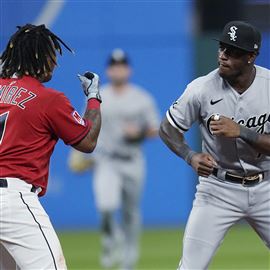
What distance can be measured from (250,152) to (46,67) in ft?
5.67

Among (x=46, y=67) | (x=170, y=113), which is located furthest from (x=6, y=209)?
(x=170, y=113)

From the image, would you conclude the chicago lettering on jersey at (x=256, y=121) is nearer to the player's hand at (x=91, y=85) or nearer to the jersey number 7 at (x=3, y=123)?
the player's hand at (x=91, y=85)

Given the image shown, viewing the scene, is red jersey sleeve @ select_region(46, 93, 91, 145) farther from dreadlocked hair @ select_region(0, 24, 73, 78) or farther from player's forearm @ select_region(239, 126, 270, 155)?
player's forearm @ select_region(239, 126, 270, 155)

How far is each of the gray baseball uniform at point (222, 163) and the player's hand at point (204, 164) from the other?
0.30 meters

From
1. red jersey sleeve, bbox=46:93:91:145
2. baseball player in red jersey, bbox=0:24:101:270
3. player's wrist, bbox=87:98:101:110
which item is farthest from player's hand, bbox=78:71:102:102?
red jersey sleeve, bbox=46:93:91:145

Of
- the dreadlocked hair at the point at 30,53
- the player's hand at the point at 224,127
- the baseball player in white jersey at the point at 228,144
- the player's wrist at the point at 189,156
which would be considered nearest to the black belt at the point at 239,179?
the baseball player in white jersey at the point at 228,144

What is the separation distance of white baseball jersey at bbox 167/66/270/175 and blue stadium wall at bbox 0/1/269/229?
791 cm

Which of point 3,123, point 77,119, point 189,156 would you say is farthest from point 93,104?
point 189,156

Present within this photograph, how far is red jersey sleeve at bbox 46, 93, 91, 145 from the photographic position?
6.55 meters

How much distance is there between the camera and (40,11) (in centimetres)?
1544

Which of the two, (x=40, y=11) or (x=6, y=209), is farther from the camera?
(x=40, y=11)

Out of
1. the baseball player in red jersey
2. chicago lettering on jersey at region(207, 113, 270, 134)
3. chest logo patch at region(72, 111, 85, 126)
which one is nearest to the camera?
the baseball player in red jersey

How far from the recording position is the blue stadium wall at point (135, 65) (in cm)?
1539

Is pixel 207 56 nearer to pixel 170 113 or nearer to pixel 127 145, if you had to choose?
pixel 127 145
